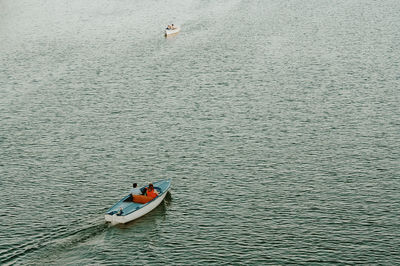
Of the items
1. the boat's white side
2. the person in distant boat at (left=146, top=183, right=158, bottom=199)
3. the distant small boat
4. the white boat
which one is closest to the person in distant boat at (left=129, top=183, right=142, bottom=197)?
the white boat

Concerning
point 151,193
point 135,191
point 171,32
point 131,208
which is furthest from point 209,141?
point 171,32

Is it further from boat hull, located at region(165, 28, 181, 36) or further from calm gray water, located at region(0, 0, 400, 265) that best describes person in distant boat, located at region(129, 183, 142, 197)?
boat hull, located at region(165, 28, 181, 36)

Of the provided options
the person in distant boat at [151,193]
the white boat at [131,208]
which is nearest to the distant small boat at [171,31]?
the white boat at [131,208]

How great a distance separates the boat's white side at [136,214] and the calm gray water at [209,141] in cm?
67

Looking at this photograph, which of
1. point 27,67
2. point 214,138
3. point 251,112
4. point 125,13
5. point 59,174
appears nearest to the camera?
point 59,174

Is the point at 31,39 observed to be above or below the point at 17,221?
above

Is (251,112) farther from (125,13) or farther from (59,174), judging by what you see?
(125,13)

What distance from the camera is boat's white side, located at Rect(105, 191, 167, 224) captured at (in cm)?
4441

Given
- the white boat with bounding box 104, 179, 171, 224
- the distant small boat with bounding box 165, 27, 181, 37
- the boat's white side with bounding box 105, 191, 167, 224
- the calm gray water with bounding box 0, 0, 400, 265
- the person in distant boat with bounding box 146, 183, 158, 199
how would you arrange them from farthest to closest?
the distant small boat with bounding box 165, 27, 181, 37 < the person in distant boat with bounding box 146, 183, 158, 199 < the white boat with bounding box 104, 179, 171, 224 < the boat's white side with bounding box 105, 191, 167, 224 < the calm gray water with bounding box 0, 0, 400, 265

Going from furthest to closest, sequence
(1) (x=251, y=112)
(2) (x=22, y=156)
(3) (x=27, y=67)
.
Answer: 1. (3) (x=27, y=67)
2. (1) (x=251, y=112)
3. (2) (x=22, y=156)

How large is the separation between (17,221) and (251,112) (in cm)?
3784

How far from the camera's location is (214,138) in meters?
64.1

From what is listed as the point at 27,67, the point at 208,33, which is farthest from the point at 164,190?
the point at 208,33

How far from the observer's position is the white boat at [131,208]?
44594 mm
